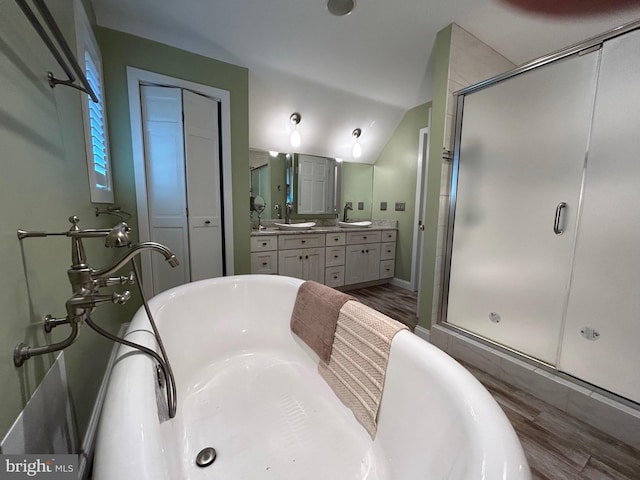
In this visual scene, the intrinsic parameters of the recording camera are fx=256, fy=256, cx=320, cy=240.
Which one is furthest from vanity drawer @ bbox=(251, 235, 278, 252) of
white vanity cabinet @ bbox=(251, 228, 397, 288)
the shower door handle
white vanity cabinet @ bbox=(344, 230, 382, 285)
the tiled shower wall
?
the shower door handle

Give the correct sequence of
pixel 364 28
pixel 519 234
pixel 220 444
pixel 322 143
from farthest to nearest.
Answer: pixel 322 143 < pixel 364 28 < pixel 519 234 < pixel 220 444

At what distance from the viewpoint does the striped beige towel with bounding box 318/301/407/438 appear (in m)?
1.04

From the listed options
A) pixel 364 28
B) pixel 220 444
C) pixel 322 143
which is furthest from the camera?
pixel 322 143

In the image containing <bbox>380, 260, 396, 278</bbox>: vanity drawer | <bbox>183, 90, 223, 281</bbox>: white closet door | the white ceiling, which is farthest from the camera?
<bbox>380, 260, 396, 278</bbox>: vanity drawer

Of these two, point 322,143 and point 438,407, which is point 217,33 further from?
point 438,407

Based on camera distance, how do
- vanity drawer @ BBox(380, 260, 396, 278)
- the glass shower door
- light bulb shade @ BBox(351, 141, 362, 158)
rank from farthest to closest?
1. vanity drawer @ BBox(380, 260, 396, 278)
2. light bulb shade @ BBox(351, 141, 362, 158)
3. the glass shower door

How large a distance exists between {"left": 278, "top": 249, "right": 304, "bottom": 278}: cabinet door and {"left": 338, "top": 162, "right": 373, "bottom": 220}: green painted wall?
3.96ft

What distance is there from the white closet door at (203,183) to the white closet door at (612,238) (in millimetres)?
2596

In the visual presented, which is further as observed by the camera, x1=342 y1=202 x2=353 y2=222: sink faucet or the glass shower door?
x1=342 y1=202 x2=353 y2=222: sink faucet

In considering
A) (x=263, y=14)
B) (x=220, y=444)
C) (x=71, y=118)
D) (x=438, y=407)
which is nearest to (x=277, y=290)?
(x=220, y=444)

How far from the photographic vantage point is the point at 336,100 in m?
2.96

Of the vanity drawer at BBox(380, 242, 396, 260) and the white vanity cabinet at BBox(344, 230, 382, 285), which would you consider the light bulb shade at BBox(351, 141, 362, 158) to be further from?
the vanity drawer at BBox(380, 242, 396, 260)

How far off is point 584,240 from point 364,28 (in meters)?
2.05

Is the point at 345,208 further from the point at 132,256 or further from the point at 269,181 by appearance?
the point at 132,256
